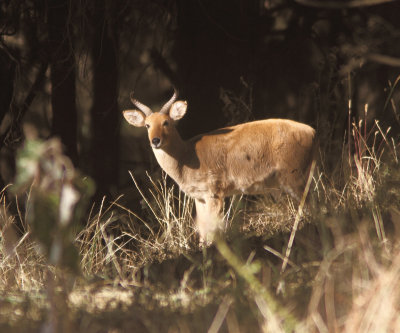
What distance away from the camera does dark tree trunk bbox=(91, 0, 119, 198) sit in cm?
677

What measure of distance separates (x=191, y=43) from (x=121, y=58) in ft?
3.05

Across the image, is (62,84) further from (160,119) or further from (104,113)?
(160,119)

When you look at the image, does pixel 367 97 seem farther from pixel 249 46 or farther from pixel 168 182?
pixel 168 182

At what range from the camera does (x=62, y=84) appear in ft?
22.3

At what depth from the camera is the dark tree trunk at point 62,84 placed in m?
6.41

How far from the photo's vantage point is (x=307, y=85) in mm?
7293

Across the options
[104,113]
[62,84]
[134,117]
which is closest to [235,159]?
[134,117]

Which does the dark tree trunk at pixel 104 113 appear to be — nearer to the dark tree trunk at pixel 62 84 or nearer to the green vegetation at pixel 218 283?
the dark tree trunk at pixel 62 84

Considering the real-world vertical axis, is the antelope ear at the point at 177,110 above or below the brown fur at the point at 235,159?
above

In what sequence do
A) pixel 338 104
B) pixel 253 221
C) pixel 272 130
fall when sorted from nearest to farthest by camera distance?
pixel 272 130, pixel 253 221, pixel 338 104

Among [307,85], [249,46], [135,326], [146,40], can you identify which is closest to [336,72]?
[307,85]

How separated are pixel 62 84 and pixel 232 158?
2708 millimetres

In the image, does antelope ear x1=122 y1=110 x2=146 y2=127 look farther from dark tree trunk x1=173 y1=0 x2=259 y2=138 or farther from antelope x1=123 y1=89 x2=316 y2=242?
dark tree trunk x1=173 y1=0 x2=259 y2=138

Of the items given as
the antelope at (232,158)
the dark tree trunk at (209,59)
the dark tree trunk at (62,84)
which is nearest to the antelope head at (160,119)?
Result: the antelope at (232,158)
